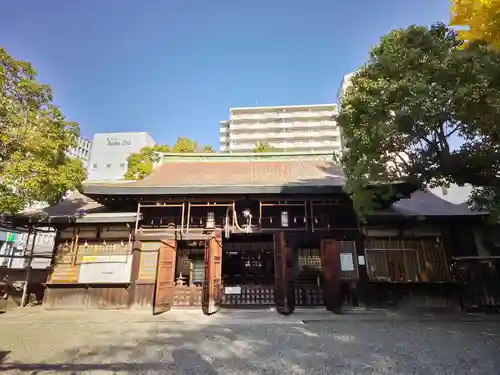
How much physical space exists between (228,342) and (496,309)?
31.3ft

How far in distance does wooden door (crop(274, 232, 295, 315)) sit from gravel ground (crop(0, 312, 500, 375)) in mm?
1277

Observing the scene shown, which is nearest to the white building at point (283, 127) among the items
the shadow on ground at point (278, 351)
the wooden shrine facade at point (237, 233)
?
the wooden shrine facade at point (237, 233)

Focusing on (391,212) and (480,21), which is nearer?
(480,21)

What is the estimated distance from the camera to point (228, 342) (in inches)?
268

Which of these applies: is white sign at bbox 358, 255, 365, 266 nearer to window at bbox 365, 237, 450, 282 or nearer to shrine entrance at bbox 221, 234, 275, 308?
window at bbox 365, 237, 450, 282

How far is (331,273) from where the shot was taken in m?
10.7

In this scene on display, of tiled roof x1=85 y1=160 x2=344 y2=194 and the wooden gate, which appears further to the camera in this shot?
tiled roof x1=85 y1=160 x2=344 y2=194

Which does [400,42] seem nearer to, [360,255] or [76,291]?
[360,255]

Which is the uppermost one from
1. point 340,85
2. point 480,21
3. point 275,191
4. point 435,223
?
point 340,85

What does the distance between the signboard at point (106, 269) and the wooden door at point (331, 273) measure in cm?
742

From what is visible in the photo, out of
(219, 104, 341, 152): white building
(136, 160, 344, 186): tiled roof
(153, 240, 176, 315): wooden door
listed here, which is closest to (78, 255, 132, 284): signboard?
(153, 240, 176, 315): wooden door

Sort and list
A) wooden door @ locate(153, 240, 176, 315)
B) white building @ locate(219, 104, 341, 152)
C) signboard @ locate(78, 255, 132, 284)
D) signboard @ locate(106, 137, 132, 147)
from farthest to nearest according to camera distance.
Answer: white building @ locate(219, 104, 341, 152)
signboard @ locate(106, 137, 132, 147)
signboard @ locate(78, 255, 132, 284)
wooden door @ locate(153, 240, 176, 315)

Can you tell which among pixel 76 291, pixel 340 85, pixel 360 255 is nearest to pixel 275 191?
pixel 360 255

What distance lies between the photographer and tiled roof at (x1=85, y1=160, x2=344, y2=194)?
1147 cm
